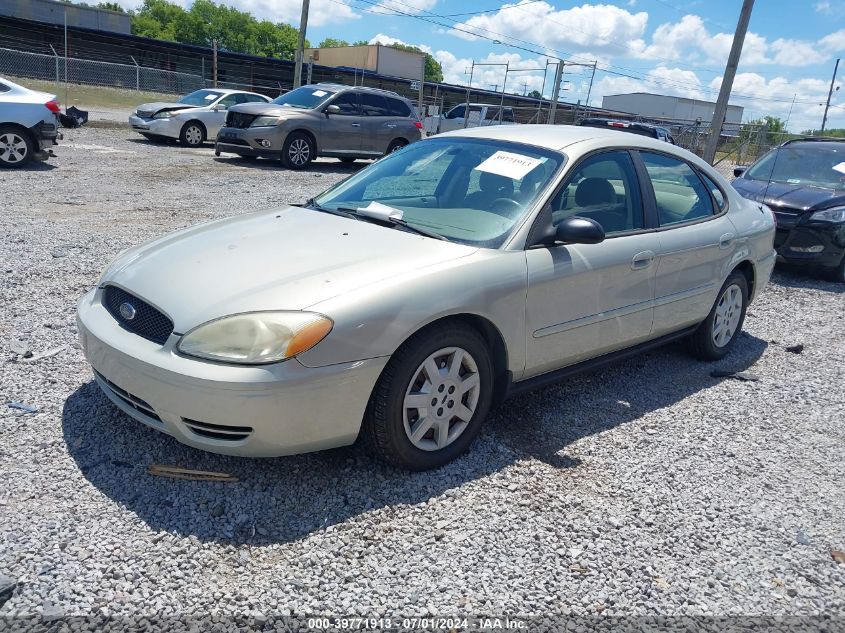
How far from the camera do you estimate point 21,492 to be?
2877mm

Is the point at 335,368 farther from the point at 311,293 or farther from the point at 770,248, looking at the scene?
the point at 770,248

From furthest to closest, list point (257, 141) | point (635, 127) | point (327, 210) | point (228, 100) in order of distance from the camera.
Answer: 1. point (635, 127)
2. point (228, 100)
3. point (257, 141)
4. point (327, 210)

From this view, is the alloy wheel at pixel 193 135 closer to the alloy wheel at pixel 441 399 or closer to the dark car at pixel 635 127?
the dark car at pixel 635 127

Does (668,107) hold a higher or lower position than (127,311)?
higher

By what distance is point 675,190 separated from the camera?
181 inches

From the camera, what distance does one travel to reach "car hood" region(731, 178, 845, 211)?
8148mm

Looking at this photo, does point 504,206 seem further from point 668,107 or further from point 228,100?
point 668,107

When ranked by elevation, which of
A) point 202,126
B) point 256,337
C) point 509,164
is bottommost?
point 202,126

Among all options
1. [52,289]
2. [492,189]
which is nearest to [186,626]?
[492,189]

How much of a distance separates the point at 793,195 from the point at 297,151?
374 inches

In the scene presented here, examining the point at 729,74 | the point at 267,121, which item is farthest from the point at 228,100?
the point at 729,74

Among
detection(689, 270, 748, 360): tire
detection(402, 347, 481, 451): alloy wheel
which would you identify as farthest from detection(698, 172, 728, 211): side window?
detection(402, 347, 481, 451): alloy wheel

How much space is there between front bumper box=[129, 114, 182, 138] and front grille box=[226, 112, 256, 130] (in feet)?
9.02

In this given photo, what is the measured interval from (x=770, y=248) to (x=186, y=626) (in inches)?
196
